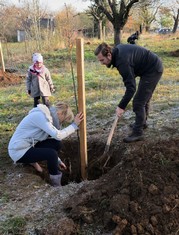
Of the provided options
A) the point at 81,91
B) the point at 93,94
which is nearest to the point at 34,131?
the point at 81,91

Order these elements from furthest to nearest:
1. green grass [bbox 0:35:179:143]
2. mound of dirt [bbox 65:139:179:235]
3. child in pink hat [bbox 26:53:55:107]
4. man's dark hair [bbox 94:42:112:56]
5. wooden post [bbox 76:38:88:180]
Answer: green grass [bbox 0:35:179:143], child in pink hat [bbox 26:53:55:107], man's dark hair [bbox 94:42:112:56], wooden post [bbox 76:38:88:180], mound of dirt [bbox 65:139:179:235]

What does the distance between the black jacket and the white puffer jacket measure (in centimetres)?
90

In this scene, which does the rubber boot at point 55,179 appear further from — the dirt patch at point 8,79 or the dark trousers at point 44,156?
the dirt patch at point 8,79

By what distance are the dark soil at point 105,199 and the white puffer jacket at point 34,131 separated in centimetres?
41

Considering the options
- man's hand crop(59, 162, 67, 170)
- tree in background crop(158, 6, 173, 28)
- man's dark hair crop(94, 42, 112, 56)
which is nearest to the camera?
man's dark hair crop(94, 42, 112, 56)

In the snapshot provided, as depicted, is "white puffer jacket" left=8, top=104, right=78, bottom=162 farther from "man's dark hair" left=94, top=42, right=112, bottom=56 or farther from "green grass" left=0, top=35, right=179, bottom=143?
"green grass" left=0, top=35, right=179, bottom=143

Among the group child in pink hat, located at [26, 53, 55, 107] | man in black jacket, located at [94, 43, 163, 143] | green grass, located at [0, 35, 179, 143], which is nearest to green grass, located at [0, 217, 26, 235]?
man in black jacket, located at [94, 43, 163, 143]

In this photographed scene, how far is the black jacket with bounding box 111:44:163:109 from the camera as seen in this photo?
3.82 meters

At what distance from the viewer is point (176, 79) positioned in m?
9.32

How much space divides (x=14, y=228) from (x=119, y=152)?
6.37 feet

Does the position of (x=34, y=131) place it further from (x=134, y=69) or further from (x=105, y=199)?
(x=134, y=69)

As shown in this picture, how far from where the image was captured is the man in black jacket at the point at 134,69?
3.79 m

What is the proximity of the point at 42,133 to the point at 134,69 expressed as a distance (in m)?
1.54

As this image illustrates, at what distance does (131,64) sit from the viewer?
12.8ft
